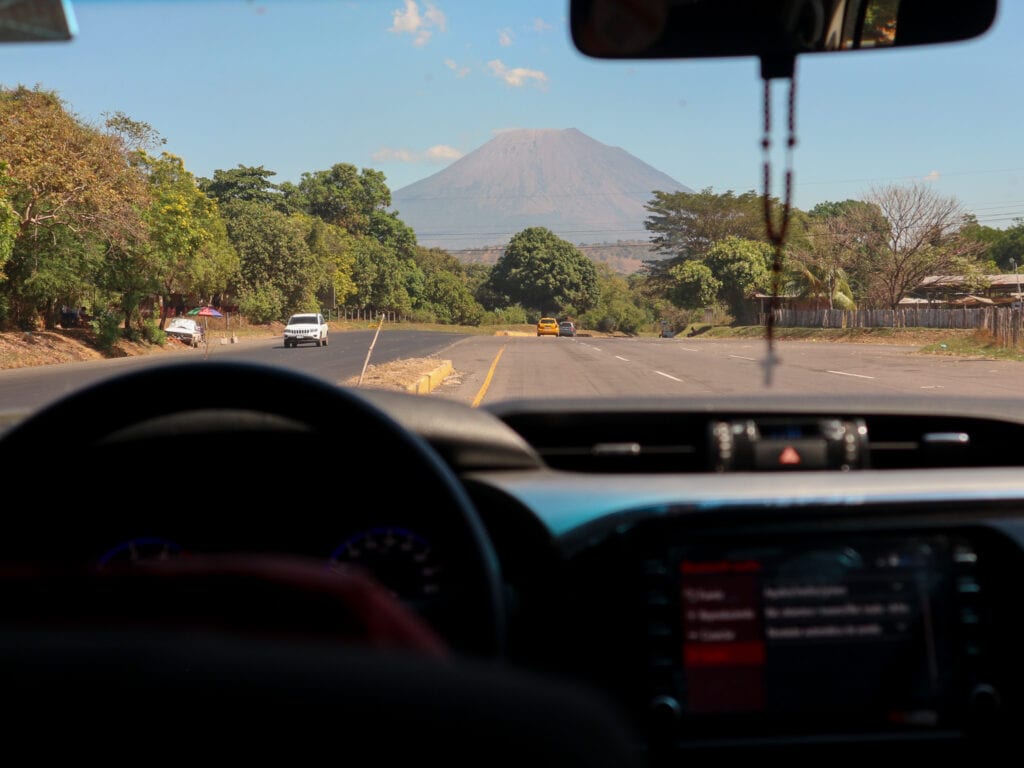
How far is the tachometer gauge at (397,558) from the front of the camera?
1.94 m

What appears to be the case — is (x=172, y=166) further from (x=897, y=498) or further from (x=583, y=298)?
(x=897, y=498)

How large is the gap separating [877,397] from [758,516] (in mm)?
1095

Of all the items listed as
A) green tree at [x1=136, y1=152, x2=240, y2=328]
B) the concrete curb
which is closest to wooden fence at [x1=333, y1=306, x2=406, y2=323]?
the concrete curb

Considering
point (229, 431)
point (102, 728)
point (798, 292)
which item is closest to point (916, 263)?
point (798, 292)

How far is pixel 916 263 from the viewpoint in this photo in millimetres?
6195

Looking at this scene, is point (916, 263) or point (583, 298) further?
point (583, 298)

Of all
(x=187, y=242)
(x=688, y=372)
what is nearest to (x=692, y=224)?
(x=187, y=242)

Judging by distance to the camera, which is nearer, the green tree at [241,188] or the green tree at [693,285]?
the green tree at [693,285]

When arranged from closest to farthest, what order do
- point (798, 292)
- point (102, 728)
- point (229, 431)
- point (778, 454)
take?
point (102, 728) < point (229, 431) < point (778, 454) < point (798, 292)

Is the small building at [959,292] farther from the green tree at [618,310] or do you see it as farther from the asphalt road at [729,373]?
the asphalt road at [729,373]

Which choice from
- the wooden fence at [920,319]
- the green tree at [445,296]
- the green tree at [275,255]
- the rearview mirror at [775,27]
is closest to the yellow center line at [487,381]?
the green tree at [445,296]

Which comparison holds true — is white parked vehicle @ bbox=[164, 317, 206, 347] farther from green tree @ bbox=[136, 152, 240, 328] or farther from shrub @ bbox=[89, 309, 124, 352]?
shrub @ bbox=[89, 309, 124, 352]

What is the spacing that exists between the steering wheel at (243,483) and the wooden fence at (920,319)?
2115 millimetres

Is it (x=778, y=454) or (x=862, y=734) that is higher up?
(x=778, y=454)
